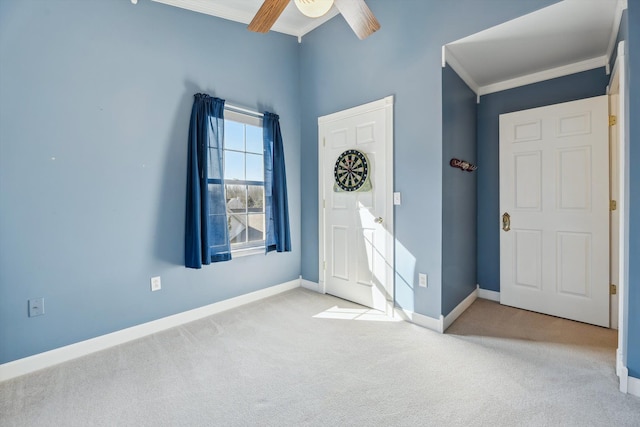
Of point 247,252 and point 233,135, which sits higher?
point 233,135

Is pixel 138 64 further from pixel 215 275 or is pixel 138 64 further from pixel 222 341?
pixel 222 341

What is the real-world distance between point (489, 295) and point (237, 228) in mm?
2984

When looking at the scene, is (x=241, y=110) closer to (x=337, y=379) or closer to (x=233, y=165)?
(x=233, y=165)

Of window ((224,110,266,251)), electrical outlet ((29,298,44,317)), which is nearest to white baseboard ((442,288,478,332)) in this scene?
window ((224,110,266,251))

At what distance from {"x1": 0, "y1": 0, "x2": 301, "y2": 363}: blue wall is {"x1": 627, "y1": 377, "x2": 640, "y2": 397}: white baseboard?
3.13 meters

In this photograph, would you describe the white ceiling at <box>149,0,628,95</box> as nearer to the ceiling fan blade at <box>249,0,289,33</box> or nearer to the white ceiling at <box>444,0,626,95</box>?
the white ceiling at <box>444,0,626,95</box>

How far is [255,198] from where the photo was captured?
3379mm

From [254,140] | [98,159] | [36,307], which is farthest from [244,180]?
[36,307]

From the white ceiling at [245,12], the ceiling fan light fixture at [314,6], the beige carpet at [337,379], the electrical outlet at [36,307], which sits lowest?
the beige carpet at [337,379]

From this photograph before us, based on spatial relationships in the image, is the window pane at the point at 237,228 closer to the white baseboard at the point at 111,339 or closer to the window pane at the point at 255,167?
the window pane at the point at 255,167

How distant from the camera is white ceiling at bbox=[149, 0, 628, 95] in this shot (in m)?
2.13

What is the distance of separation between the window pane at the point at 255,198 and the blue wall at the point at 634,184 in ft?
9.87

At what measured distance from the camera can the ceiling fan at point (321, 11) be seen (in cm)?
156

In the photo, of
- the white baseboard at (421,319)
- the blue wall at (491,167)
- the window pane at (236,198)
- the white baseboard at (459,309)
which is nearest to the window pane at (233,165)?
the window pane at (236,198)
